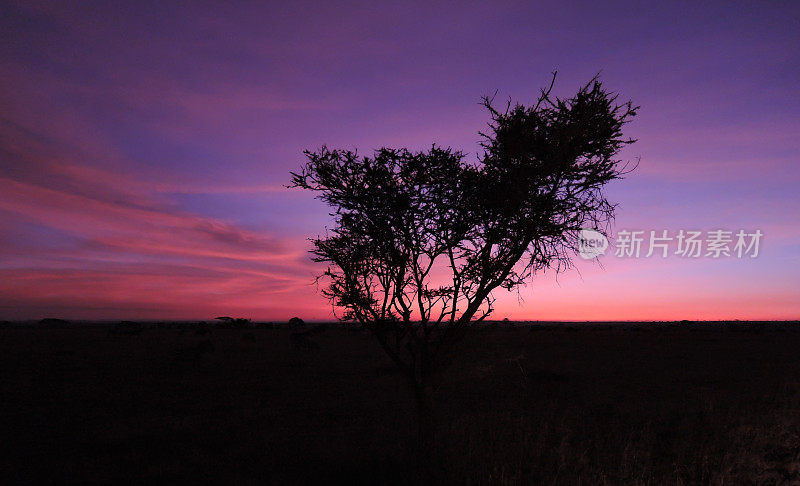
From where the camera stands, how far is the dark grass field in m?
9.91

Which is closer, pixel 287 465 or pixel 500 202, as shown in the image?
pixel 500 202

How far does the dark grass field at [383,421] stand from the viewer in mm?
9912

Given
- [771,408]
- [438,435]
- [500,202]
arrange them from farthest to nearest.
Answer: [771,408] → [438,435] → [500,202]

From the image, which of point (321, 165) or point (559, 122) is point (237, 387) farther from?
point (559, 122)

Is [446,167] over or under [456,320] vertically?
over

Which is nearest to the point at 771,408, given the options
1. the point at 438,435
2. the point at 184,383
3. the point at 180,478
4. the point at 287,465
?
the point at 438,435

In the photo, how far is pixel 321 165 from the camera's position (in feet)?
33.8

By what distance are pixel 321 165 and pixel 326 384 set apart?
16.7m

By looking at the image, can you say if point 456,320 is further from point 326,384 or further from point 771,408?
point 326,384

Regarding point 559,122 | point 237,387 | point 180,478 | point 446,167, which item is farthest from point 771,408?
point 237,387

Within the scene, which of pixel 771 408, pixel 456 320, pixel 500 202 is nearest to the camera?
pixel 500 202

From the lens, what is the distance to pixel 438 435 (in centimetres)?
1162

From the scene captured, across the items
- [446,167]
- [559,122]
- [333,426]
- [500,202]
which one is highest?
[559,122]

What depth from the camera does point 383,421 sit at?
16203 millimetres
